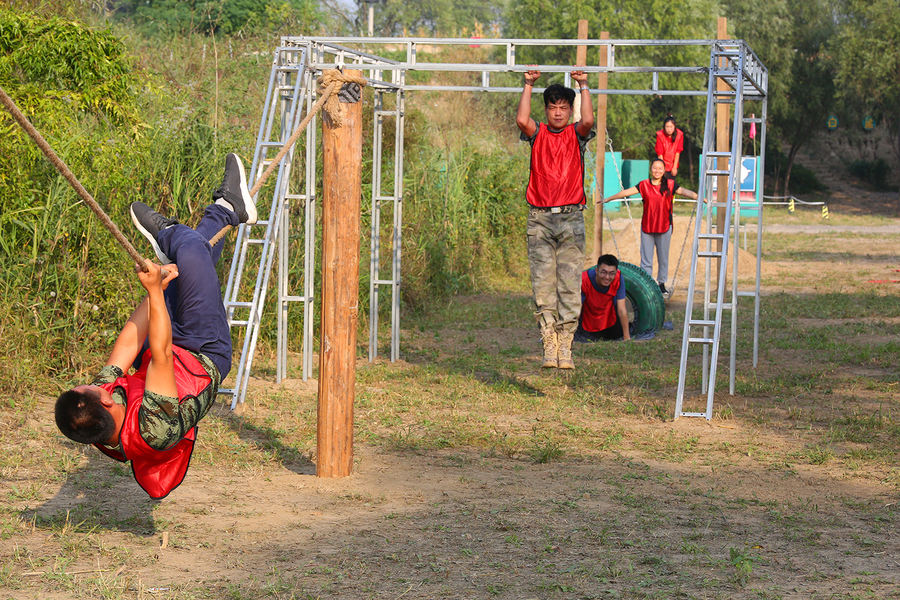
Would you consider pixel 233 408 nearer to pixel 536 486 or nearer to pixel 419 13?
pixel 536 486

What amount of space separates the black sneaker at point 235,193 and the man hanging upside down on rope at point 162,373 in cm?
23

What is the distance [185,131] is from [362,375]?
3070 millimetres

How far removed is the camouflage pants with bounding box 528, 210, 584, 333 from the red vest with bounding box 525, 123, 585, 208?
0.13 metres

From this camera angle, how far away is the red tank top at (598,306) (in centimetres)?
1099

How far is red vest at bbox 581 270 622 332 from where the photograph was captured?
11.0m

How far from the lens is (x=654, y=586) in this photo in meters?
4.23

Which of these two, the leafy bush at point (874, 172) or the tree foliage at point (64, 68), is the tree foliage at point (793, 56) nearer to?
the leafy bush at point (874, 172)

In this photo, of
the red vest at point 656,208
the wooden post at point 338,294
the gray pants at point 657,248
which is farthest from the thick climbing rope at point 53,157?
the gray pants at point 657,248

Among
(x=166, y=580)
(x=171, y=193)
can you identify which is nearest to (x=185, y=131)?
(x=171, y=193)

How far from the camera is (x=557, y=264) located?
7.61 metres

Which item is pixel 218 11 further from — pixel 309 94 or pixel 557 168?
pixel 557 168

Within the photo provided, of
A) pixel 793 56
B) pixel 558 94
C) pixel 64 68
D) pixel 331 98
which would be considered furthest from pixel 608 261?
pixel 793 56

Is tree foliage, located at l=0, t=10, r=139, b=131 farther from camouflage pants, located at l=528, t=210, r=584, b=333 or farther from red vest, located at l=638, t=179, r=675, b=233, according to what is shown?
red vest, located at l=638, t=179, r=675, b=233

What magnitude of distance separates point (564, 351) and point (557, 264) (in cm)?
72
